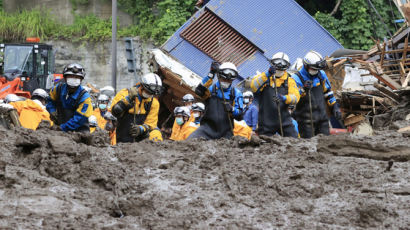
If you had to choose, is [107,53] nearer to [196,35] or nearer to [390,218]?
[196,35]

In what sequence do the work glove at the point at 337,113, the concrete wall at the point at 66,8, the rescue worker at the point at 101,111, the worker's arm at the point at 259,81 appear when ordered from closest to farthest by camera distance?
the worker's arm at the point at 259,81
the work glove at the point at 337,113
the rescue worker at the point at 101,111
the concrete wall at the point at 66,8

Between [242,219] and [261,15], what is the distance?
14102mm

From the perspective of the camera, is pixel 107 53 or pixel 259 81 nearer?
pixel 259 81

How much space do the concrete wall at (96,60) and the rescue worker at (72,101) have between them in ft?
57.4

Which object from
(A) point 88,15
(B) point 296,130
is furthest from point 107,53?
(B) point 296,130

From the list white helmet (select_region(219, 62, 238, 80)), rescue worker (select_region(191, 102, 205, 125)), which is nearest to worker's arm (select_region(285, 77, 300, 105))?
white helmet (select_region(219, 62, 238, 80))

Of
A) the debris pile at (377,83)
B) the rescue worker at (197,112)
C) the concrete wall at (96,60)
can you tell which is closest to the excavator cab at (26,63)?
the concrete wall at (96,60)

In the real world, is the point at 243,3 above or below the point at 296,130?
above

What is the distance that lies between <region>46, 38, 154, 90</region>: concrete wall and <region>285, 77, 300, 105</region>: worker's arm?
17.3m

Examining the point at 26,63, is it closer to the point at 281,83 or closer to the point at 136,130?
the point at 136,130

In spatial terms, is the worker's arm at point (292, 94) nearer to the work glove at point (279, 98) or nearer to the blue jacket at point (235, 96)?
the work glove at point (279, 98)

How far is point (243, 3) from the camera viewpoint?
730 inches

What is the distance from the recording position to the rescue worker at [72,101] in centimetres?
934

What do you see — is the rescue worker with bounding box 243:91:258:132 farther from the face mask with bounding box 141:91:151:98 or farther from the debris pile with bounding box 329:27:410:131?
the face mask with bounding box 141:91:151:98
